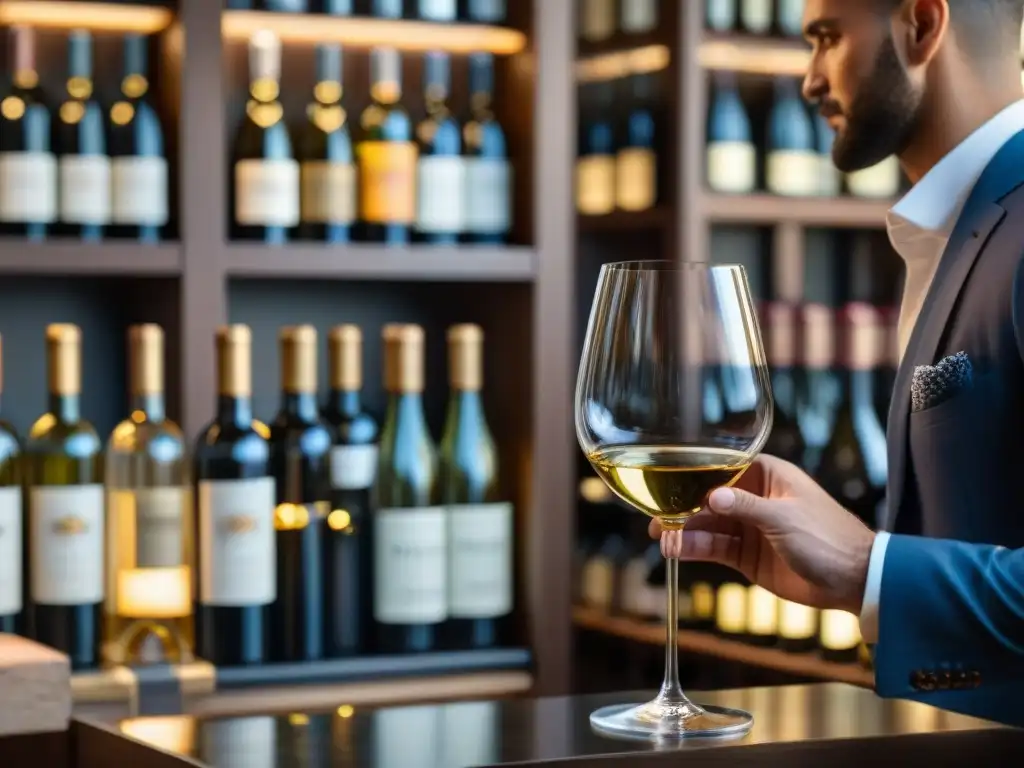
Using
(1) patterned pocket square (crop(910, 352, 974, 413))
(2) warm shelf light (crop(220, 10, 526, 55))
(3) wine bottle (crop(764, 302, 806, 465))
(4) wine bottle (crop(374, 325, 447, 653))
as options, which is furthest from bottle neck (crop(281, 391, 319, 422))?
(3) wine bottle (crop(764, 302, 806, 465))

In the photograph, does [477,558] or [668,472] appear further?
[477,558]

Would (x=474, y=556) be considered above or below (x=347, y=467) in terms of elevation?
below

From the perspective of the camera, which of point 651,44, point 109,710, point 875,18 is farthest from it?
point 651,44

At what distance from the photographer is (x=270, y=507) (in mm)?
1989

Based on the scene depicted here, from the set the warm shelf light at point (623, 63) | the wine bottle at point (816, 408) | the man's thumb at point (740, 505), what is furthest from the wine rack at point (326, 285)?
the man's thumb at point (740, 505)

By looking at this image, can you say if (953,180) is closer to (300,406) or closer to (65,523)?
(300,406)

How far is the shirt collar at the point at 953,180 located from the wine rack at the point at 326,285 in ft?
2.74

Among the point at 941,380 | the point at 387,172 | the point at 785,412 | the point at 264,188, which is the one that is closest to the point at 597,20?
the point at 785,412

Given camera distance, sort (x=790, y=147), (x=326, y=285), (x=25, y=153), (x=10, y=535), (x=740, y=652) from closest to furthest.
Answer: (x=10, y=535) → (x=25, y=153) → (x=326, y=285) → (x=740, y=652) → (x=790, y=147)

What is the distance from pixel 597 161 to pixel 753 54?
38 centimetres

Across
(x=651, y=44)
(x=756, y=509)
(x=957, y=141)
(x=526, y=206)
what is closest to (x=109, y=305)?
(x=526, y=206)

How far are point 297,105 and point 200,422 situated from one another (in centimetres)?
54

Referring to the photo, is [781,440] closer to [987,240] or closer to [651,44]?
[651,44]

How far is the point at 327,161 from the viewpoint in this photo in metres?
2.21
